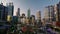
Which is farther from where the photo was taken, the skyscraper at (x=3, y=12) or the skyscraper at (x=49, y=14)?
the skyscraper at (x=49, y=14)

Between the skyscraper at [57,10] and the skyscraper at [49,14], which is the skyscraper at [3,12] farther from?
the skyscraper at [57,10]

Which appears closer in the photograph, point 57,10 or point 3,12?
point 3,12

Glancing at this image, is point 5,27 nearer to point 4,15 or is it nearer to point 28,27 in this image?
point 4,15

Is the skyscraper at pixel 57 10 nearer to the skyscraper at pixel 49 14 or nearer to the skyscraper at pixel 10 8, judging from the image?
the skyscraper at pixel 49 14

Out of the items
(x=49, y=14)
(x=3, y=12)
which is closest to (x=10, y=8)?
(x=3, y=12)

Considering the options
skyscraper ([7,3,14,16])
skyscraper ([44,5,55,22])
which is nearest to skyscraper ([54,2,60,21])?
skyscraper ([44,5,55,22])

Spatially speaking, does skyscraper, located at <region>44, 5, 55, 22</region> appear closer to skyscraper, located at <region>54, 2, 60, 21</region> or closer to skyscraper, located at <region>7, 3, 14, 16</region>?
skyscraper, located at <region>54, 2, 60, 21</region>

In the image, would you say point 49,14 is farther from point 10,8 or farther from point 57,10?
point 10,8

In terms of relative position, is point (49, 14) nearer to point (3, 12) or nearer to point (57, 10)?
point (57, 10)

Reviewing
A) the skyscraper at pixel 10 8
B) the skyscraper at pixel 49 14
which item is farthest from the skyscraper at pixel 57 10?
the skyscraper at pixel 10 8

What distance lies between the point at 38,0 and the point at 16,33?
470 mm

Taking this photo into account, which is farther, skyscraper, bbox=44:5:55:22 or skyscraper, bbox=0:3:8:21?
skyscraper, bbox=44:5:55:22

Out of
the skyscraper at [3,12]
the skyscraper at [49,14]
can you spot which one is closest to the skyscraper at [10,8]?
the skyscraper at [3,12]

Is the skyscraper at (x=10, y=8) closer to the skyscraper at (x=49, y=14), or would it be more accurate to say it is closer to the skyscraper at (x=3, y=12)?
the skyscraper at (x=3, y=12)
